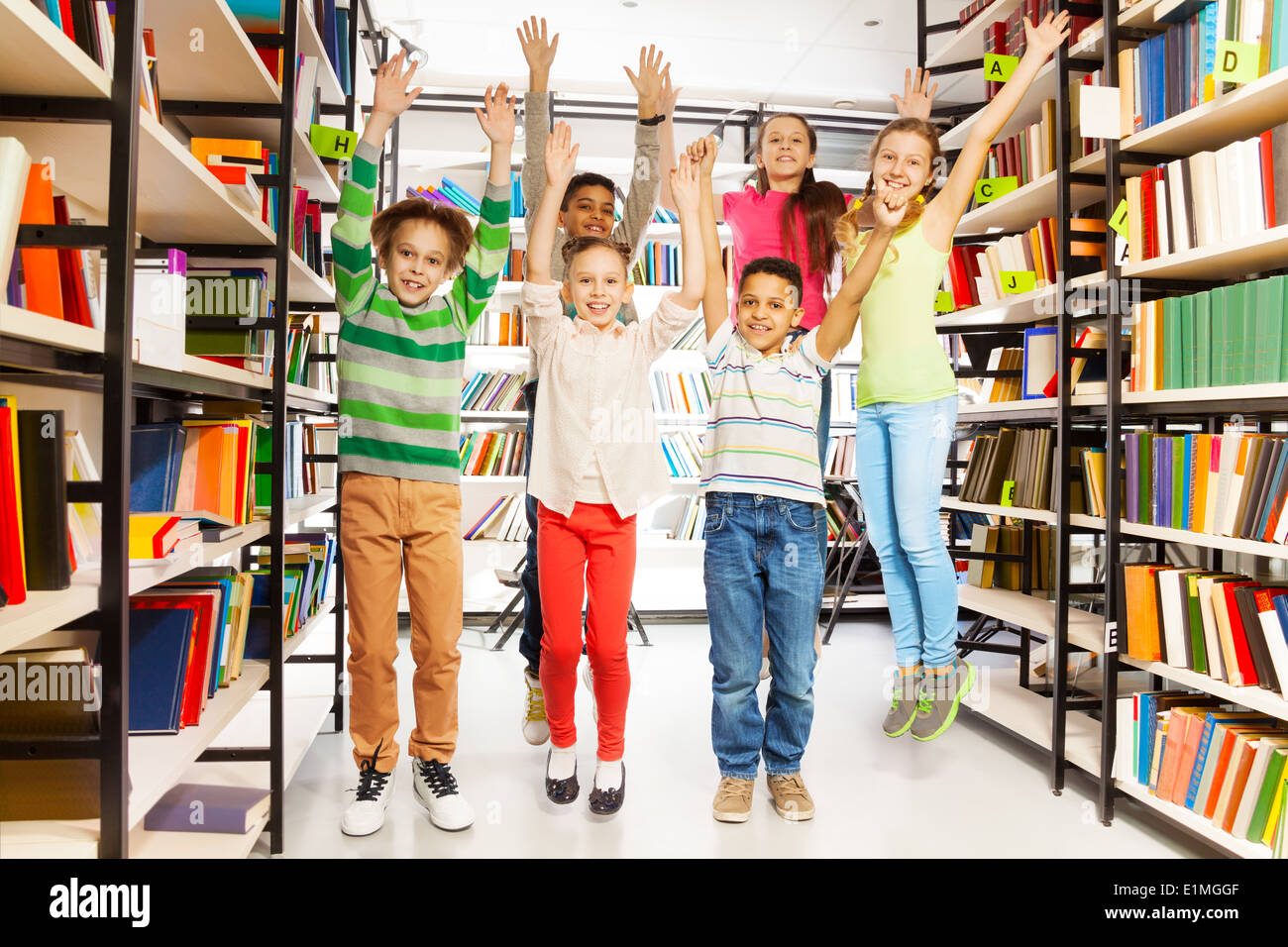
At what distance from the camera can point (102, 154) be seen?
1295 mm

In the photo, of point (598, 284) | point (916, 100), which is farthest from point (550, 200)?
point (916, 100)

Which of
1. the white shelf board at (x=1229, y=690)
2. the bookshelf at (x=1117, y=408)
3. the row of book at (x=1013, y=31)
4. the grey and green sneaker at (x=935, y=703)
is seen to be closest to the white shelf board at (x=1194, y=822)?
the bookshelf at (x=1117, y=408)

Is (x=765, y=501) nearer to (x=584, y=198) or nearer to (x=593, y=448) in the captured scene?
(x=593, y=448)

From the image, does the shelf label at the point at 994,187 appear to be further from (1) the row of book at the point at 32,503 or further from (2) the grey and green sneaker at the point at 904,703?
(1) the row of book at the point at 32,503

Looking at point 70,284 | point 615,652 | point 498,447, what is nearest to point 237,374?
point 70,284

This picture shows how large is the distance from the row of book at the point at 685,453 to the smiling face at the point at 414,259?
8.46 feet

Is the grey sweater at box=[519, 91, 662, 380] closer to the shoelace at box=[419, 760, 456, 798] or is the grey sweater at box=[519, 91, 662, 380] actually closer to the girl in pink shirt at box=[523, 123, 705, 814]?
the girl in pink shirt at box=[523, 123, 705, 814]

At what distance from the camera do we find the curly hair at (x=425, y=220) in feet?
6.44

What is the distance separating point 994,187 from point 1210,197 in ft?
2.42

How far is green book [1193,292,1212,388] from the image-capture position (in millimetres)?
1865

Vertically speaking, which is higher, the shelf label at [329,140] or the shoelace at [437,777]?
the shelf label at [329,140]

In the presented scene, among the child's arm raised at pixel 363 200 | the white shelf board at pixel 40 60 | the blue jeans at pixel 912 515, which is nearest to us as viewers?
the white shelf board at pixel 40 60

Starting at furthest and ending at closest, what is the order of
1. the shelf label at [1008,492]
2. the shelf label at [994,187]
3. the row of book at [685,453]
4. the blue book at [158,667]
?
the row of book at [685,453], the shelf label at [1008,492], the shelf label at [994,187], the blue book at [158,667]

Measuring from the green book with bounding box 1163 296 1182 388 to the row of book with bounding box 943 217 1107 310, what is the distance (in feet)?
0.93
